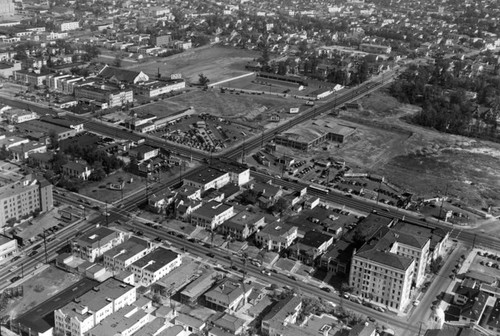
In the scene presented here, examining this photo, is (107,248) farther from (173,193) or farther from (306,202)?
(306,202)

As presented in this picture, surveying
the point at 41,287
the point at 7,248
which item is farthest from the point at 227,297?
the point at 7,248

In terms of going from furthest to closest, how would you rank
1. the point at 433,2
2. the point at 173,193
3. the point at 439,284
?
the point at 433,2
the point at 173,193
the point at 439,284

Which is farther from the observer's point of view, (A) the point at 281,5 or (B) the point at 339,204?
(A) the point at 281,5

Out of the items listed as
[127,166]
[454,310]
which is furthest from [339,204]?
[127,166]

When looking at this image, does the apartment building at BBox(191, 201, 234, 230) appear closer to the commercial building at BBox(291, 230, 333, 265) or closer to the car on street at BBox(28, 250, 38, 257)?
the commercial building at BBox(291, 230, 333, 265)

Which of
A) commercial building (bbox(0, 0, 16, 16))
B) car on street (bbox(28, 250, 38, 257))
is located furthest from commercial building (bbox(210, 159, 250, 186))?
commercial building (bbox(0, 0, 16, 16))
